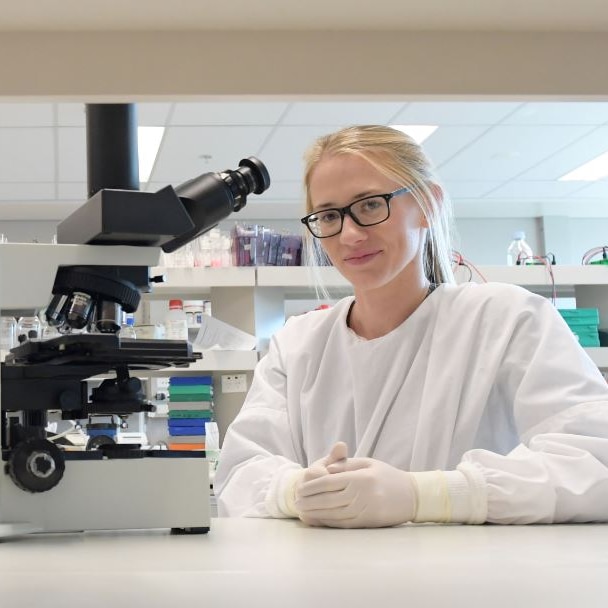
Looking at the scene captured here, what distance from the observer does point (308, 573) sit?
0.54 meters

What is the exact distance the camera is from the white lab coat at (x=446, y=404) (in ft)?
3.67

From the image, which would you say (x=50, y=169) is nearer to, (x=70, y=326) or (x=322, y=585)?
(x=70, y=326)

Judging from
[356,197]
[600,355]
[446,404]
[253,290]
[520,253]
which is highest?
[520,253]

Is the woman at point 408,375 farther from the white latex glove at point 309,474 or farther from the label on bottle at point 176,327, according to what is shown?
the label on bottle at point 176,327

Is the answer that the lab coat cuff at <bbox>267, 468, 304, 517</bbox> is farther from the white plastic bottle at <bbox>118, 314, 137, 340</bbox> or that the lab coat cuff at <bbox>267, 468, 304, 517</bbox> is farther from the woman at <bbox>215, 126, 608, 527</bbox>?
the white plastic bottle at <bbox>118, 314, 137, 340</bbox>

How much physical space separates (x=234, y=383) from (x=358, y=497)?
259 cm

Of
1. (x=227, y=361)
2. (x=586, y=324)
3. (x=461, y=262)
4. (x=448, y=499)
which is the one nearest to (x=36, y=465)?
(x=448, y=499)

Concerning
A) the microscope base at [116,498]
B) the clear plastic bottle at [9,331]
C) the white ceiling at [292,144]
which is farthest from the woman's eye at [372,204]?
the white ceiling at [292,144]

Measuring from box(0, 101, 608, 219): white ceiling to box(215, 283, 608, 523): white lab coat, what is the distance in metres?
3.13

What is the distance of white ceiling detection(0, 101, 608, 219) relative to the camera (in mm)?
5070

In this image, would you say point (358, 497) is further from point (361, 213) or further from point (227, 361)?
point (227, 361)

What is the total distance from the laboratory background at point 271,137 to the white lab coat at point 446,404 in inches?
8.2

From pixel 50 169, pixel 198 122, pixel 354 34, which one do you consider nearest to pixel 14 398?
pixel 354 34

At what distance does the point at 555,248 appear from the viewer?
321 inches
